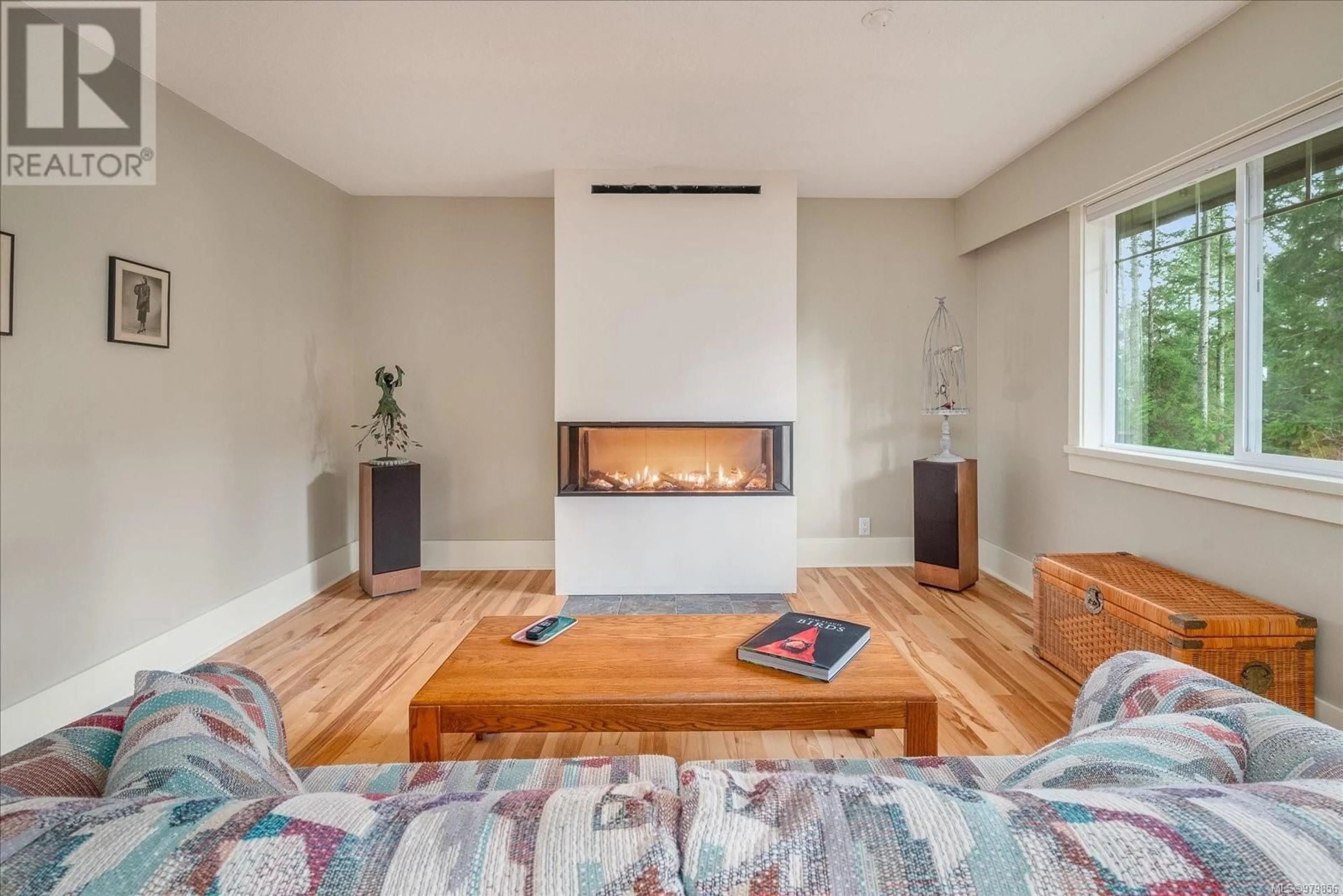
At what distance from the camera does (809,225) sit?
435 centimetres

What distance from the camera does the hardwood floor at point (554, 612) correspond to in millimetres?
2102

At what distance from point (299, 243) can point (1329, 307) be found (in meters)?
4.53

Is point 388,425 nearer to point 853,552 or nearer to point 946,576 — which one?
point 853,552

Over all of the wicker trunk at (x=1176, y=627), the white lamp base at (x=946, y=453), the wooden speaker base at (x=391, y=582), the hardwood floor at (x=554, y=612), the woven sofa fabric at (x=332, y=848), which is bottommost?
the hardwood floor at (x=554, y=612)

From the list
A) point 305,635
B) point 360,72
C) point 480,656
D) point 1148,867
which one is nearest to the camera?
point 1148,867

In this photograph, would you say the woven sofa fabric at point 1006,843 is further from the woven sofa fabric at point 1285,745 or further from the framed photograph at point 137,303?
the framed photograph at point 137,303

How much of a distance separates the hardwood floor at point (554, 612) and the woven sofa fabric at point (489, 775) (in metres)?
0.86

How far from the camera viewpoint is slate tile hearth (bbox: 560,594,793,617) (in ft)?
11.6

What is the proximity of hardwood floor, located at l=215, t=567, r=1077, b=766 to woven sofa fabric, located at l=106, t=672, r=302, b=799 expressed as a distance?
Answer: 1.20m

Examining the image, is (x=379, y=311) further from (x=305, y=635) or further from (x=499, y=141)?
(x=305, y=635)

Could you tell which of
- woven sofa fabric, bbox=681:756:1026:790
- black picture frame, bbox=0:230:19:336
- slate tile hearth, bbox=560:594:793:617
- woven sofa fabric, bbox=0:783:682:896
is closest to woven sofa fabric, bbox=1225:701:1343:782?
woven sofa fabric, bbox=681:756:1026:790

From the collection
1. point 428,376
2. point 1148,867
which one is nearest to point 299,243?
point 428,376

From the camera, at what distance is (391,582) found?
3797mm

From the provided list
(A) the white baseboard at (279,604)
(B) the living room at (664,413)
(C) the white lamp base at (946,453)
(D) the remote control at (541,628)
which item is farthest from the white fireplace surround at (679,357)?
(D) the remote control at (541,628)
